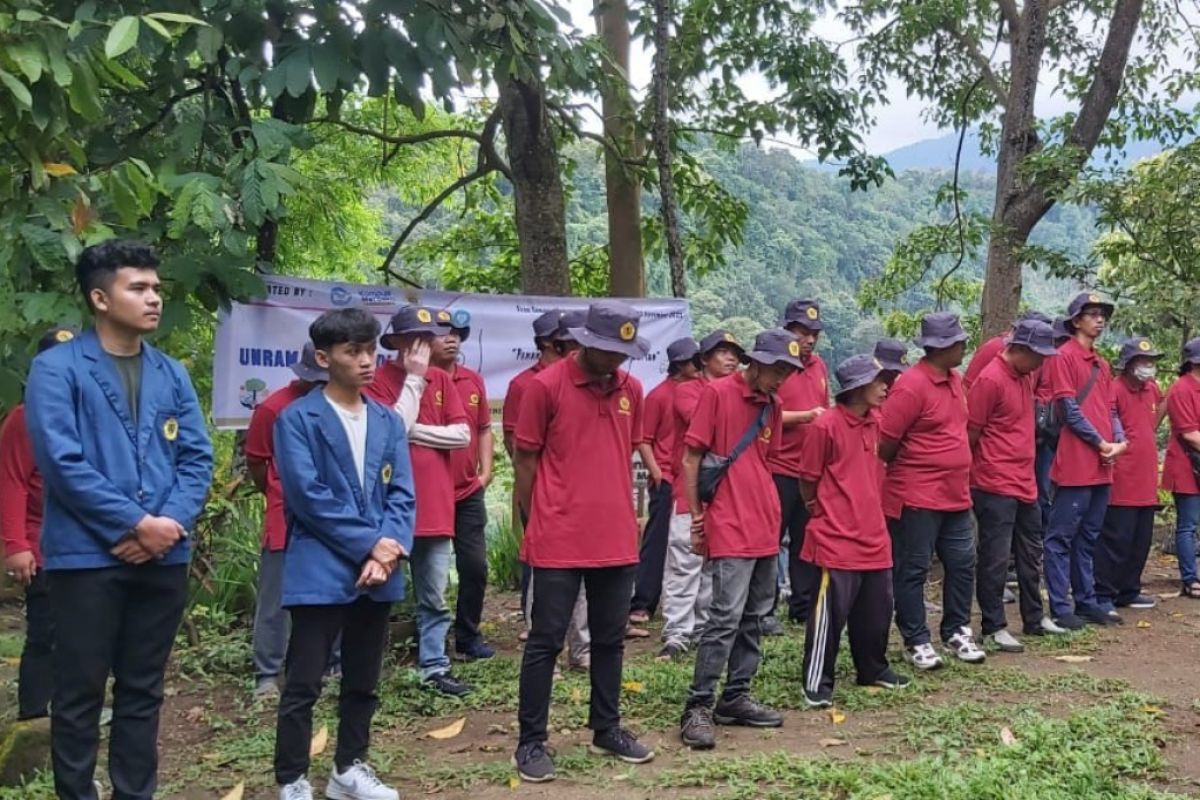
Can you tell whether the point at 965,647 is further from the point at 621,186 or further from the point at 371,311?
the point at 621,186

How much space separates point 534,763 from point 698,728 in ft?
2.70

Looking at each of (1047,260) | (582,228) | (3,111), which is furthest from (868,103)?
(3,111)

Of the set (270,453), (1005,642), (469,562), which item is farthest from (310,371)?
(1005,642)

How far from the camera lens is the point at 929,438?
20.8 feet

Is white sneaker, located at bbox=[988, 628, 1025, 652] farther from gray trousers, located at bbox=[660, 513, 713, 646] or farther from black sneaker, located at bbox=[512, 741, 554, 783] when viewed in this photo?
black sneaker, located at bbox=[512, 741, 554, 783]

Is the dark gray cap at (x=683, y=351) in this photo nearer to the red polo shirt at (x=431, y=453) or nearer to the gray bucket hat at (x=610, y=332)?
the red polo shirt at (x=431, y=453)

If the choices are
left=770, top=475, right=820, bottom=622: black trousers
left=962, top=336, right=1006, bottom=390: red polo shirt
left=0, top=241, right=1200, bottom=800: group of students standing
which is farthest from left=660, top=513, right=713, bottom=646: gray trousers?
left=962, top=336, right=1006, bottom=390: red polo shirt

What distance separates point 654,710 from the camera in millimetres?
5586

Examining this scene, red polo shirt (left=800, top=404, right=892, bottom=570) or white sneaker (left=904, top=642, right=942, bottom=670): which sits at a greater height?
red polo shirt (left=800, top=404, right=892, bottom=570)

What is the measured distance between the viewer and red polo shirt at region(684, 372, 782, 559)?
515 centimetres

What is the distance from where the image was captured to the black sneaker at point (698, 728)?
16.4ft

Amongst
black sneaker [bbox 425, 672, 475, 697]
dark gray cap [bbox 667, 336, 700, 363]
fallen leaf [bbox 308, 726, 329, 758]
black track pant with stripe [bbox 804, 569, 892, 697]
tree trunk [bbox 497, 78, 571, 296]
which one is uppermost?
tree trunk [bbox 497, 78, 571, 296]

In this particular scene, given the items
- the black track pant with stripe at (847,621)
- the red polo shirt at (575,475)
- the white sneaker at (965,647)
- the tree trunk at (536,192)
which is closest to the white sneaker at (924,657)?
the white sneaker at (965,647)

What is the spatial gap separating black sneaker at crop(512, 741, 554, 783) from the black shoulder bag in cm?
135
